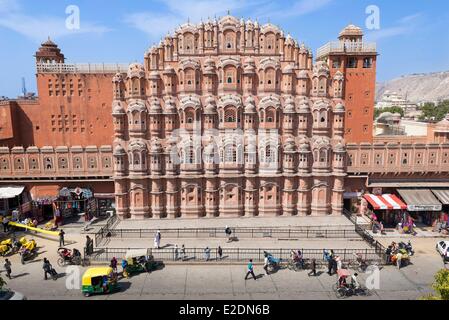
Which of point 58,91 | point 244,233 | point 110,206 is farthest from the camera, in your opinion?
point 58,91

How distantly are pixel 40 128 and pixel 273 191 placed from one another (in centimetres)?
3317

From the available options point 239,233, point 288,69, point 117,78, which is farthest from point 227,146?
point 117,78

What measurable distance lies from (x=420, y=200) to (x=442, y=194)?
3.52 metres

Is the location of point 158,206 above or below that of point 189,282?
above

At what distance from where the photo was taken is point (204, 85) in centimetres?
4200

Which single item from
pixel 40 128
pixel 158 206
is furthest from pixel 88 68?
pixel 158 206

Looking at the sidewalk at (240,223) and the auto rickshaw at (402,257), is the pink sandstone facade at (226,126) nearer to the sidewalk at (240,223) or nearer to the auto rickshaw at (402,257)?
Answer: the sidewalk at (240,223)

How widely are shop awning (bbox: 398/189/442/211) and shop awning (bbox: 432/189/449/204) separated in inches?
19.9

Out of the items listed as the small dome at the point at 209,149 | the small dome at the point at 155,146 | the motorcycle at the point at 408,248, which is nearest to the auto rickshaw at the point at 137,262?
the small dome at the point at 155,146

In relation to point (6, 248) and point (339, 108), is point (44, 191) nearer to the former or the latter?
point (6, 248)

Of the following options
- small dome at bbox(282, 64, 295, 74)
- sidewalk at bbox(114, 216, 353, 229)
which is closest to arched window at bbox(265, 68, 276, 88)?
small dome at bbox(282, 64, 295, 74)

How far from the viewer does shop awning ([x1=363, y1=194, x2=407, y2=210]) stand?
1582 inches

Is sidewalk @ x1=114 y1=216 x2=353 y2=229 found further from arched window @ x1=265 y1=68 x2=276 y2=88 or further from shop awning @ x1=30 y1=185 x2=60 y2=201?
arched window @ x1=265 y1=68 x2=276 y2=88

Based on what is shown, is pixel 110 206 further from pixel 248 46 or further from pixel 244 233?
pixel 248 46
